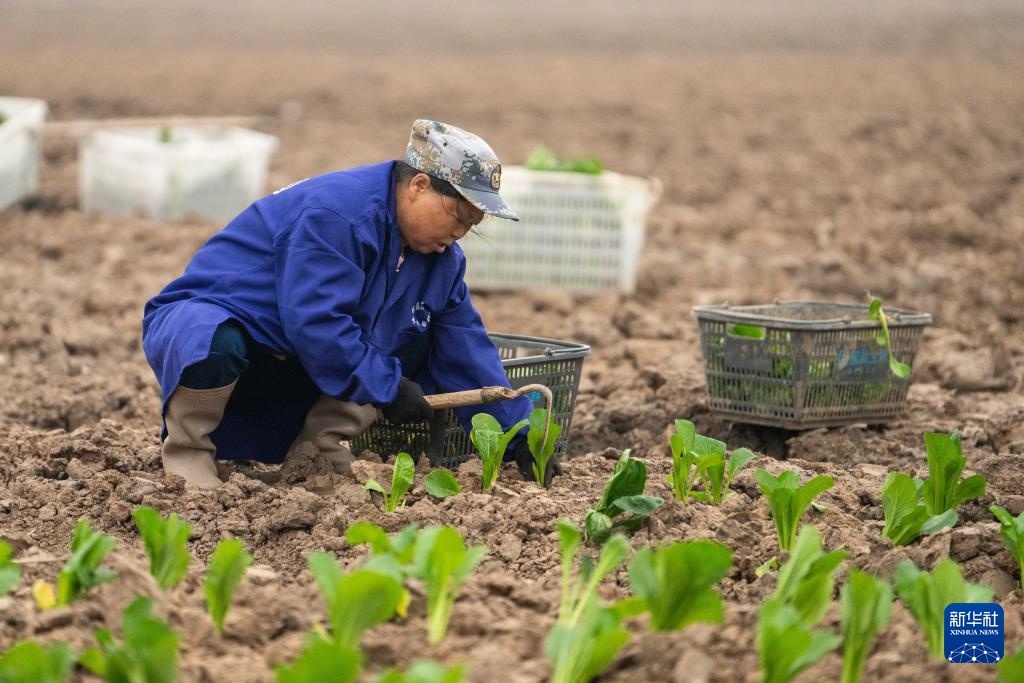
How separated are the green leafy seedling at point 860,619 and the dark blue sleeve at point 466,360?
5.93ft

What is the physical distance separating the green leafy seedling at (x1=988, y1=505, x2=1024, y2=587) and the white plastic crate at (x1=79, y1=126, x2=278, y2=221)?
280 inches

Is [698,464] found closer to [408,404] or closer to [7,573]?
[408,404]

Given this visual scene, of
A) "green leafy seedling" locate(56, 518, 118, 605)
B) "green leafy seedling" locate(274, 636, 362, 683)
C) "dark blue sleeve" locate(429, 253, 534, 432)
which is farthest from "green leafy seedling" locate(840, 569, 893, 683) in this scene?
"dark blue sleeve" locate(429, 253, 534, 432)

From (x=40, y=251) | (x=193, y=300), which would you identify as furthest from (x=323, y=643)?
(x=40, y=251)

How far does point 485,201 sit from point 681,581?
152 cm

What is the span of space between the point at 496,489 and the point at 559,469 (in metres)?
0.33

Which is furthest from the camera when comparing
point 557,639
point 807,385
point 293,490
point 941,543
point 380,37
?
point 380,37

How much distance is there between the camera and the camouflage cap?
416cm

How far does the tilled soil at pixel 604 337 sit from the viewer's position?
3188mm

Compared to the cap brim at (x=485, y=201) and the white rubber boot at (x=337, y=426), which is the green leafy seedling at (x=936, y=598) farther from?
the white rubber boot at (x=337, y=426)

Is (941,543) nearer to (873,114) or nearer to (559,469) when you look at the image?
(559,469)

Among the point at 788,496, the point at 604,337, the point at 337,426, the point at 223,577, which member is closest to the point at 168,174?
Result: the point at 604,337

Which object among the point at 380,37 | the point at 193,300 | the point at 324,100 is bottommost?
the point at 193,300

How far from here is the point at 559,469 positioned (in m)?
4.52
